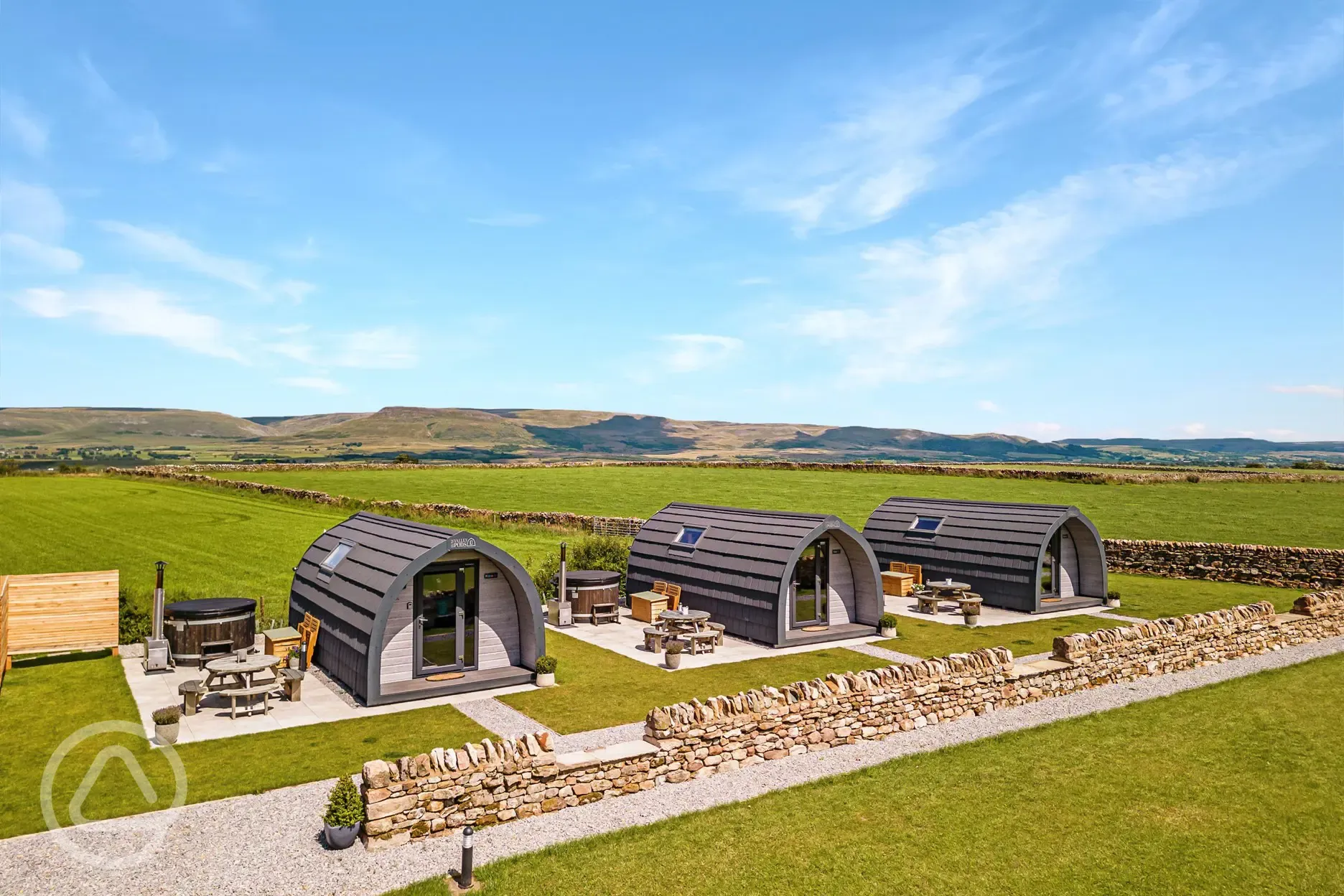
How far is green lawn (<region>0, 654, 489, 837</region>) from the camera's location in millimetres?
11562

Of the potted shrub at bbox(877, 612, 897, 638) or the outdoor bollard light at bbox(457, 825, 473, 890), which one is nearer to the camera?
the outdoor bollard light at bbox(457, 825, 473, 890)

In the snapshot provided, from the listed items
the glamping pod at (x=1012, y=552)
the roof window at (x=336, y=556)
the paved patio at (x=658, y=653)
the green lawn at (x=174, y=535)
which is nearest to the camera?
the roof window at (x=336, y=556)

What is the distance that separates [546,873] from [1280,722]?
15.0m

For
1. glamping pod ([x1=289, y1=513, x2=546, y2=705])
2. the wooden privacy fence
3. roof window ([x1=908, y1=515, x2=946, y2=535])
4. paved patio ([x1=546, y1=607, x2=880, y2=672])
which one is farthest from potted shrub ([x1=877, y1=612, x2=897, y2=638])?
the wooden privacy fence

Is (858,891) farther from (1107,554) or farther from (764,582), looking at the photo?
(1107,554)

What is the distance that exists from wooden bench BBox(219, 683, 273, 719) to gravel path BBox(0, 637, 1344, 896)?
4.15 meters

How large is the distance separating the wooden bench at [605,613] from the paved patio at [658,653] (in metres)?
0.19

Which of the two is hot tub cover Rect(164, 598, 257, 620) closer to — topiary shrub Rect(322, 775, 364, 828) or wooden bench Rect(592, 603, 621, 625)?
wooden bench Rect(592, 603, 621, 625)

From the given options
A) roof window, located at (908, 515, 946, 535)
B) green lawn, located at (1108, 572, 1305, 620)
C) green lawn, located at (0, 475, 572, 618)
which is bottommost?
green lawn, located at (1108, 572, 1305, 620)

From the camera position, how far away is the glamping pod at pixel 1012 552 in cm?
2722

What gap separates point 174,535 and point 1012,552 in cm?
3589

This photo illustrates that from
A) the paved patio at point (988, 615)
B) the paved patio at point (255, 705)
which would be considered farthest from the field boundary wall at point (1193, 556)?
the paved patio at point (255, 705)

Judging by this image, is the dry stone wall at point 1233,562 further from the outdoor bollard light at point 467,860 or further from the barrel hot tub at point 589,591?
the outdoor bollard light at point 467,860
